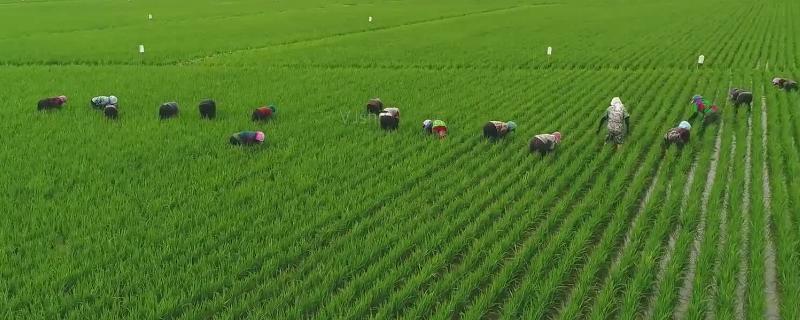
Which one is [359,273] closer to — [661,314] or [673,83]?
[661,314]

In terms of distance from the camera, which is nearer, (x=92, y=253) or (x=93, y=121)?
(x=92, y=253)

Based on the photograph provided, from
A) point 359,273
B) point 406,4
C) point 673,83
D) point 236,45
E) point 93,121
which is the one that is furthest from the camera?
point 406,4

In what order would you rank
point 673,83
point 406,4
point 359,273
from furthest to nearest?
point 406,4, point 673,83, point 359,273

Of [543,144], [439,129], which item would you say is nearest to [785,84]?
[543,144]

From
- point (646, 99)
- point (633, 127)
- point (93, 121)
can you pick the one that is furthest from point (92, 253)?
point (646, 99)

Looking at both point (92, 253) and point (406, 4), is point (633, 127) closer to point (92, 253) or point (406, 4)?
point (92, 253)

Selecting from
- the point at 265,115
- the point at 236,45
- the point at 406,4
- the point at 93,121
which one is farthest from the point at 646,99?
the point at 406,4
